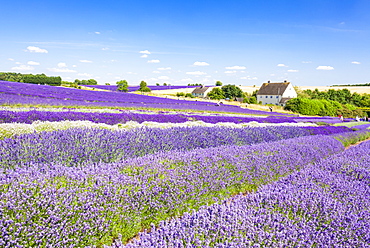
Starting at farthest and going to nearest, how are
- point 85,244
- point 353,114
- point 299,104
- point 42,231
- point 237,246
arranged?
point 353,114, point 299,104, point 85,244, point 42,231, point 237,246

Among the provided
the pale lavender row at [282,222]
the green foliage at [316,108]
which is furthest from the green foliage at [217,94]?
the pale lavender row at [282,222]

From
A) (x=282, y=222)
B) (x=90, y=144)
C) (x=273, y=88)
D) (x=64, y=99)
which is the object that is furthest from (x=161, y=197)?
(x=273, y=88)

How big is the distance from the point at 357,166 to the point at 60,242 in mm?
5725

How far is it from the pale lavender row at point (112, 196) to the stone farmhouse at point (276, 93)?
199 feet

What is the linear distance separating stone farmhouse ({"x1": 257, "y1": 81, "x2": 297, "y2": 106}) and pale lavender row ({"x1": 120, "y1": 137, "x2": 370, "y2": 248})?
60.7 m

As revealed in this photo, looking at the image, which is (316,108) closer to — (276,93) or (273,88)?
A: (276,93)

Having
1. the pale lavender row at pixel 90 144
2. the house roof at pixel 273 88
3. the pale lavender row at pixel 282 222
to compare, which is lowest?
the pale lavender row at pixel 282 222

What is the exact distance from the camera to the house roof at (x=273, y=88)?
6250 cm

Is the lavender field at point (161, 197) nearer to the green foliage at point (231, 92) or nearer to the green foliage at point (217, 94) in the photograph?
the green foliage at point (217, 94)

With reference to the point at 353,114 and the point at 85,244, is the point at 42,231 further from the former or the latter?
the point at 353,114

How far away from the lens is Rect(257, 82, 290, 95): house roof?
62500mm

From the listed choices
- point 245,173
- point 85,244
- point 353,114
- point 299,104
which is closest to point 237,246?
point 85,244

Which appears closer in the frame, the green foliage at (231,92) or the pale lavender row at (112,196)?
the pale lavender row at (112,196)

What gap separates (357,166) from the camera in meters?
5.33
